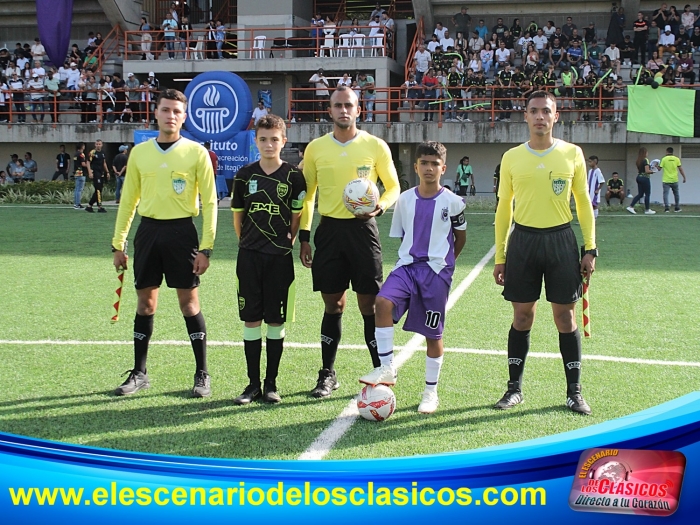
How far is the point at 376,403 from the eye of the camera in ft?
16.8

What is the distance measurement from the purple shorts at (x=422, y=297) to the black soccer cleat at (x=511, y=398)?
2.14 ft

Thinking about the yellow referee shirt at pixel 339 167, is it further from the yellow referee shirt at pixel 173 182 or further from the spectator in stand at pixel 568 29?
the spectator in stand at pixel 568 29

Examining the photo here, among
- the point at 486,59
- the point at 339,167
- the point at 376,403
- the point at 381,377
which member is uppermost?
the point at 486,59

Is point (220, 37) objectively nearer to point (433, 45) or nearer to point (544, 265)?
point (433, 45)

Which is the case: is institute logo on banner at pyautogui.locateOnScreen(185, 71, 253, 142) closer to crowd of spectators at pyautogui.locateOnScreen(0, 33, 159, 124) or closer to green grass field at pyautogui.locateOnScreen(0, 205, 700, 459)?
green grass field at pyautogui.locateOnScreen(0, 205, 700, 459)

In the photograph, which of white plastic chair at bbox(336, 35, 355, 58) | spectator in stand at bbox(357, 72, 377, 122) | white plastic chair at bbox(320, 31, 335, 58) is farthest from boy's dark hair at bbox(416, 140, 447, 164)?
white plastic chair at bbox(320, 31, 335, 58)

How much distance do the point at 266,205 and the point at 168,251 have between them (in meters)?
0.77

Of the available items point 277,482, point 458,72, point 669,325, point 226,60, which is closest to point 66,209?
point 226,60

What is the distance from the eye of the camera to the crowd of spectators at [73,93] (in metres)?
31.9

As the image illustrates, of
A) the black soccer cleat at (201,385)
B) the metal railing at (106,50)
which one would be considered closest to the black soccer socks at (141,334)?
the black soccer cleat at (201,385)

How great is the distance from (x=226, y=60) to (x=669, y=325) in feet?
90.8

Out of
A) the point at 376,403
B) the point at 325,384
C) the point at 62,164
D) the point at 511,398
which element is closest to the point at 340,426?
the point at 376,403

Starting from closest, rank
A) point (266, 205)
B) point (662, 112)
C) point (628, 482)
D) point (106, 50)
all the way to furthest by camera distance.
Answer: point (628, 482)
point (266, 205)
point (662, 112)
point (106, 50)

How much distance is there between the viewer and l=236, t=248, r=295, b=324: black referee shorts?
5605 mm
